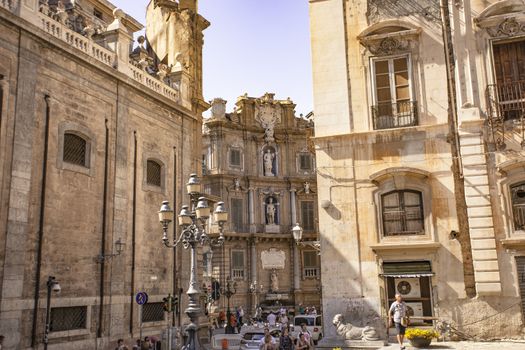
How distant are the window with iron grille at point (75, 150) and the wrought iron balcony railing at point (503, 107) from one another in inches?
512

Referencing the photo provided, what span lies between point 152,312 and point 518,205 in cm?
1376

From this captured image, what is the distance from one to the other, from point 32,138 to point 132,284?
665cm

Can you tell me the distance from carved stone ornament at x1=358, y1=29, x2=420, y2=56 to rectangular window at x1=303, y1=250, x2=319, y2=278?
29474 millimetres

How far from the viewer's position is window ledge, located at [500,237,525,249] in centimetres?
1419

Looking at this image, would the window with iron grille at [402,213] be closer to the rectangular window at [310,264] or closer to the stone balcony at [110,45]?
the stone balcony at [110,45]

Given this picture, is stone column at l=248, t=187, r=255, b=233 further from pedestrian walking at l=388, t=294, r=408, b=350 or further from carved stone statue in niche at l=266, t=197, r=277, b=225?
pedestrian walking at l=388, t=294, r=408, b=350

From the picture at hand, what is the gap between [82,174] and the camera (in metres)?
18.6

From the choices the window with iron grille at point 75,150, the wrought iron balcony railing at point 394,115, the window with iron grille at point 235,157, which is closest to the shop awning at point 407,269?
the wrought iron balcony railing at point 394,115

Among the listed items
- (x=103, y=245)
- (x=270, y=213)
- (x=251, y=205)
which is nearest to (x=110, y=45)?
(x=103, y=245)

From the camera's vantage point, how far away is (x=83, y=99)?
62.6 feet

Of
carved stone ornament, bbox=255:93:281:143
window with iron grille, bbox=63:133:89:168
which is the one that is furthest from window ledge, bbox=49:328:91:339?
carved stone ornament, bbox=255:93:281:143

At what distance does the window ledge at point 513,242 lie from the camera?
46.5ft

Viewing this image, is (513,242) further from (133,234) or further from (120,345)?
(133,234)

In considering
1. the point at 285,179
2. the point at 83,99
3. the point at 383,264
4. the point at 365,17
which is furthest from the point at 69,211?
the point at 285,179
